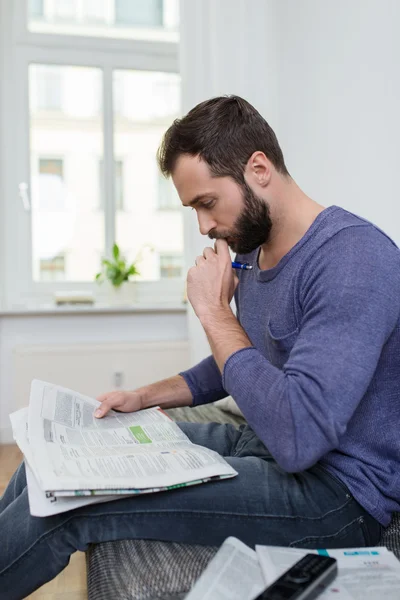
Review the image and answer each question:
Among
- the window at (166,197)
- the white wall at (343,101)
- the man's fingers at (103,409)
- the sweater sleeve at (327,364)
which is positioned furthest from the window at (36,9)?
the sweater sleeve at (327,364)

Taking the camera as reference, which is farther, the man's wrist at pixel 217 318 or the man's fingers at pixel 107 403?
the man's fingers at pixel 107 403

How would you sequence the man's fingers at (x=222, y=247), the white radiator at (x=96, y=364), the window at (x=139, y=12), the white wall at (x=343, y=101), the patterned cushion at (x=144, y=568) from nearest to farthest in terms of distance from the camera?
the patterned cushion at (x=144, y=568) < the man's fingers at (x=222, y=247) < the white wall at (x=343, y=101) < the white radiator at (x=96, y=364) < the window at (x=139, y=12)

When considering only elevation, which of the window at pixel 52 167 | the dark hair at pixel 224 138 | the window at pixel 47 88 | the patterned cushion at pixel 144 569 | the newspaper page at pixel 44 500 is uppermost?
the window at pixel 47 88

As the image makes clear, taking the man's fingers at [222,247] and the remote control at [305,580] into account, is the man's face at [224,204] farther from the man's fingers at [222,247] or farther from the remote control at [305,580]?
the remote control at [305,580]

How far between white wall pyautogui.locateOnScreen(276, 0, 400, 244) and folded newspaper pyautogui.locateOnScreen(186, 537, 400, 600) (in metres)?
1.18

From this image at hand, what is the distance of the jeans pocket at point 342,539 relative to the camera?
3.10 ft

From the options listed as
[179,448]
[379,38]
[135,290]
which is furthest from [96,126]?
[179,448]

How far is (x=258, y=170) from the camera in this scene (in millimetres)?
1139

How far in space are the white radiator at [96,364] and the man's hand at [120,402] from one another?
5.68ft

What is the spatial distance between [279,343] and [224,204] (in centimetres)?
28

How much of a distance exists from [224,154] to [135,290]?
2.13 meters

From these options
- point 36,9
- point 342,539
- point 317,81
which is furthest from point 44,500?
point 36,9

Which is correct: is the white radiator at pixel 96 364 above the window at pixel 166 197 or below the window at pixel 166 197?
below

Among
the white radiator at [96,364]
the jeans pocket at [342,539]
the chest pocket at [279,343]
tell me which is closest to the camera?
the jeans pocket at [342,539]
